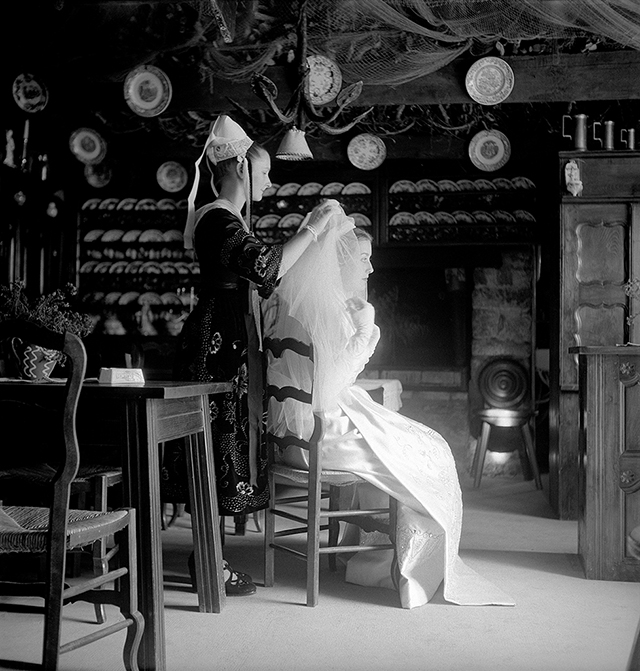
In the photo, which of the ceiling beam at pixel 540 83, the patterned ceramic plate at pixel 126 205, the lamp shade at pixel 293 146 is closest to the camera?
the lamp shade at pixel 293 146

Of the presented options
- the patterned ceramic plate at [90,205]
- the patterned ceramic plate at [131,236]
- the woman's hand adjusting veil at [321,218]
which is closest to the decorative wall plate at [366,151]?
the patterned ceramic plate at [131,236]

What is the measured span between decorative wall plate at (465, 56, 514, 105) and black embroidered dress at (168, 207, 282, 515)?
2964 mm

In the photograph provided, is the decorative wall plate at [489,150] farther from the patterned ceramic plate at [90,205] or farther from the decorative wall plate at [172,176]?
the patterned ceramic plate at [90,205]

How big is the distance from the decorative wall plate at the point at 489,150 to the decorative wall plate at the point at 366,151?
739 millimetres

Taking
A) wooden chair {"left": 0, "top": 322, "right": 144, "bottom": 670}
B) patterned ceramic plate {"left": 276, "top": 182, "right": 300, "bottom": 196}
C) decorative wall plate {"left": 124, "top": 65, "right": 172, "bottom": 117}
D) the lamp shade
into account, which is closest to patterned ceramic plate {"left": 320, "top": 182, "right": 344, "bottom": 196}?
patterned ceramic plate {"left": 276, "top": 182, "right": 300, "bottom": 196}

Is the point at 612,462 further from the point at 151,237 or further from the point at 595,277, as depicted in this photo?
the point at 151,237

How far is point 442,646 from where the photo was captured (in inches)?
111

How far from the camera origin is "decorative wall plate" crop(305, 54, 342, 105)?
221 inches

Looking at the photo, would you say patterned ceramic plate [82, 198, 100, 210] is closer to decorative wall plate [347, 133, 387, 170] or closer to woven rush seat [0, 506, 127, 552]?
decorative wall plate [347, 133, 387, 170]

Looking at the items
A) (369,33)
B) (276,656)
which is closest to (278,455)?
(276,656)

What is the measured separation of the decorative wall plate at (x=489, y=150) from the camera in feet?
22.4

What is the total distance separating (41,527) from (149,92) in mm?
4278

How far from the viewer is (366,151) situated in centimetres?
707

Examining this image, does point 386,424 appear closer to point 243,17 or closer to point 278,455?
point 278,455
